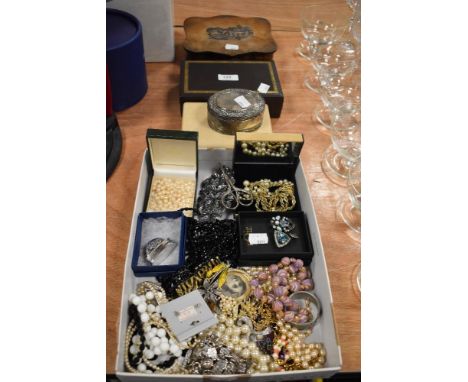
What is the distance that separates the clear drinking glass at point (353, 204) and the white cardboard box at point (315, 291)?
129 millimetres

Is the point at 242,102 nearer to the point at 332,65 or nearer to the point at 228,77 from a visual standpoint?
the point at 228,77

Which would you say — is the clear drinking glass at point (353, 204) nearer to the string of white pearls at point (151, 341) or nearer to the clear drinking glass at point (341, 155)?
the clear drinking glass at point (341, 155)

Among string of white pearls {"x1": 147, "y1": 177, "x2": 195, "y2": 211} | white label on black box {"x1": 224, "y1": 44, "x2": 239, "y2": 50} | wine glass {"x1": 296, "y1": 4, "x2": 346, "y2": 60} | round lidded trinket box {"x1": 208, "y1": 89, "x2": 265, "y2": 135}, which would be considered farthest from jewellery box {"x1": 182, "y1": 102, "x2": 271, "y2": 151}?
wine glass {"x1": 296, "y1": 4, "x2": 346, "y2": 60}

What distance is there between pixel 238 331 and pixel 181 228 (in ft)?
1.06

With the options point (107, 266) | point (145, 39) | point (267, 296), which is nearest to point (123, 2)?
point (145, 39)

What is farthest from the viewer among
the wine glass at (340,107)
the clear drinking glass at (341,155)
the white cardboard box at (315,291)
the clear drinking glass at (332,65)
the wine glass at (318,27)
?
the wine glass at (318,27)

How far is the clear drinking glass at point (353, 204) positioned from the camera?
1.10 metres

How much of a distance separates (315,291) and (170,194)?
1.73 feet

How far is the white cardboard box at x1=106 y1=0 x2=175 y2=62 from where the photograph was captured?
4.88ft

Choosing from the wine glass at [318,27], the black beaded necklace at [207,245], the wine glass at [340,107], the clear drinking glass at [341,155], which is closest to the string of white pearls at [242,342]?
the black beaded necklace at [207,245]

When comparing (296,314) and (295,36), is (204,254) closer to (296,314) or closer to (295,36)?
(296,314)

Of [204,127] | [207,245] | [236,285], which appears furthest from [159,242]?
[204,127]

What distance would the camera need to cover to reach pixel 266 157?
1209 millimetres

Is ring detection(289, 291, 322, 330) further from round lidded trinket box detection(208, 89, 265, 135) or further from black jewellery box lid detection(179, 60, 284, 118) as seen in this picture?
black jewellery box lid detection(179, 60, 284, 118)
